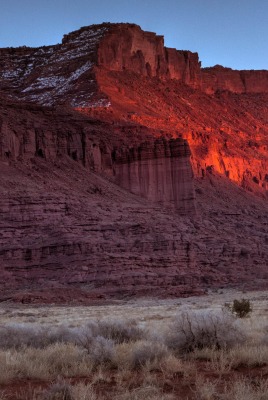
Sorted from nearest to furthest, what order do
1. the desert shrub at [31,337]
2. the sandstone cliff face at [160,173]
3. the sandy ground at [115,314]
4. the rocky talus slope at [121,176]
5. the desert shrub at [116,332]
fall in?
the desert shrub at [31,337] < the desert shrub at [116,332] < the sandy ground at [115,314] < the rocky talus slope at [121,176] < the sandstone cliff face at [160,173]

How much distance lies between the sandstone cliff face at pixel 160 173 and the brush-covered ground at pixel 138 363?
171ft

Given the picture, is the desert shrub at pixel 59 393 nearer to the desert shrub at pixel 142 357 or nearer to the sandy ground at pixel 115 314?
the desert shrub at pixel 142 357

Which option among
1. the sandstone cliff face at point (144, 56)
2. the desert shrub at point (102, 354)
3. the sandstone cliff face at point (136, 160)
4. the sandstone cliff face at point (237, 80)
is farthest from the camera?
the sandstone cliff face at point (237, 80)

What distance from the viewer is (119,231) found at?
157ft

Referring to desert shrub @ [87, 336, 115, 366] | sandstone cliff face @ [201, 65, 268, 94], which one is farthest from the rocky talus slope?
desert shrub @ [87, 336, 115, 366]

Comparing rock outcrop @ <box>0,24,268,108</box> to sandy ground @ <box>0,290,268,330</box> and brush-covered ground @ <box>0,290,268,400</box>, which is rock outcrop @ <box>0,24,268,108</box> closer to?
sandy ground @ <box>0,290,268,330</box>

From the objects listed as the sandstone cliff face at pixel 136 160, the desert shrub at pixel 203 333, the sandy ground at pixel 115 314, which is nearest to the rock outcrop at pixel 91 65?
the sandstone cliff face at pixel 136 160

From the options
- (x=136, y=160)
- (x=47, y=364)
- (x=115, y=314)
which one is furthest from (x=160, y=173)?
(x=47, y=364)

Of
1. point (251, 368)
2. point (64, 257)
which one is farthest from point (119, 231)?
point (251, 368)

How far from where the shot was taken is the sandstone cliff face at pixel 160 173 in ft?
210

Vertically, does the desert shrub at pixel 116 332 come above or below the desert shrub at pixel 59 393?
below

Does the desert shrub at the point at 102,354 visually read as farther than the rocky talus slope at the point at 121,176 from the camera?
No

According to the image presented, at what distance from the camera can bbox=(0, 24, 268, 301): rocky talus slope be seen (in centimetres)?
4291

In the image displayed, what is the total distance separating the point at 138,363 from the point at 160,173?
56644 millimetres
